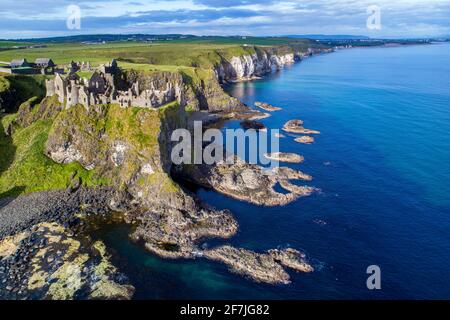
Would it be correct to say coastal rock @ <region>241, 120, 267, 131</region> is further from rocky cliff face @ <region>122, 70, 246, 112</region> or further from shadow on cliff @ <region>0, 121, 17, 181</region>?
shadow on cliff @ <region>0, 121, 17, 181</region>

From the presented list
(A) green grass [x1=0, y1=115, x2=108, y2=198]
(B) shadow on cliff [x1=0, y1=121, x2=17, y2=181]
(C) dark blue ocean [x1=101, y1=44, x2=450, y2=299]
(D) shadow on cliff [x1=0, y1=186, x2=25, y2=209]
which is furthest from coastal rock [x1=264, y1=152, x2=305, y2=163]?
(B) shadow on cliff [x1=0, y1=121, x2=17, y2=181]

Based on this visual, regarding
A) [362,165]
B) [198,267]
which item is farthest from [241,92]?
[198,267]

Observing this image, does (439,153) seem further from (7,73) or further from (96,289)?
(7,73)

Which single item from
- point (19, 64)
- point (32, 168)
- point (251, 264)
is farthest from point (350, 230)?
point (19, 64)

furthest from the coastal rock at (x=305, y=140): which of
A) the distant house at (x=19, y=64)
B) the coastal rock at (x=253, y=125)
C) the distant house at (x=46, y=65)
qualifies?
the distant house at (x=19, y=64)

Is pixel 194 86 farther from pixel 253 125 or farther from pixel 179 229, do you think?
pixel 179 229

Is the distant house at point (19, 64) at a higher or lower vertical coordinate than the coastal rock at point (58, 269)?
higher

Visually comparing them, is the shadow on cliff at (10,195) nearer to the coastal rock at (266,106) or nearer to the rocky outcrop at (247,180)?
the rocky outcrop at (247,180)
